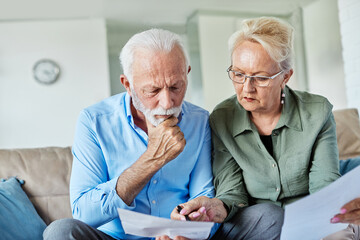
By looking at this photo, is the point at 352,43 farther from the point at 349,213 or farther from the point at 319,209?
the point at 319,209

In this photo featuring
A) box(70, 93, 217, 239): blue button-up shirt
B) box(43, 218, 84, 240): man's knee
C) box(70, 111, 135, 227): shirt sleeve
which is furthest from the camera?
box(70, 93, 217, 239): blue button-up shirt

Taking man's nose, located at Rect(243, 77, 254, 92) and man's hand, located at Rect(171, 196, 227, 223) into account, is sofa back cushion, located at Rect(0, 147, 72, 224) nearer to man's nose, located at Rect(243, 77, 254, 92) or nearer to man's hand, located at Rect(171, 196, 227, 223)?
man's hand, located at Rect(171, 196, 227, 223)

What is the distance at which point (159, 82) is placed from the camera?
1.45 m

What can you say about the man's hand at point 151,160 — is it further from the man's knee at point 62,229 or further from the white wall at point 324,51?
the white wall at point 324,51

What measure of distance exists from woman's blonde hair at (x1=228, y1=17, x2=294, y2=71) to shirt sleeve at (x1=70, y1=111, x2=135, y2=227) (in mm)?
669

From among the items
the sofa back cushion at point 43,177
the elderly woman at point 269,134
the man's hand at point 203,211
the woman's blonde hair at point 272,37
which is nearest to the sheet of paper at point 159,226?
the man's hand at point 203,211

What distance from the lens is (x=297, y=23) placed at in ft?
22.6

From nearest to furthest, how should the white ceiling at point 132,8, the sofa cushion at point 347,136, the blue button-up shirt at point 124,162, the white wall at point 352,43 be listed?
the blue button-up shirt at point 124,162
the sofa cushion at point 347,136
the white wall at point 352,43
the white ceiling at point 132,8

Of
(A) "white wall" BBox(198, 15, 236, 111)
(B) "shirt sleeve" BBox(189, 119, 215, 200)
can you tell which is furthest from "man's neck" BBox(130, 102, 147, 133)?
(A) "white wall" BBox(198, 15, 236, 111)

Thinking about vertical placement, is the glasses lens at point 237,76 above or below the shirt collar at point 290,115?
above

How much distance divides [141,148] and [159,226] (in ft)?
1.62

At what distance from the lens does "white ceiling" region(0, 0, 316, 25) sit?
19.4 feet

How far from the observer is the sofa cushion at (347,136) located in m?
2.26

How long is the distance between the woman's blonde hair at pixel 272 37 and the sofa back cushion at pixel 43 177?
40.7 inches
